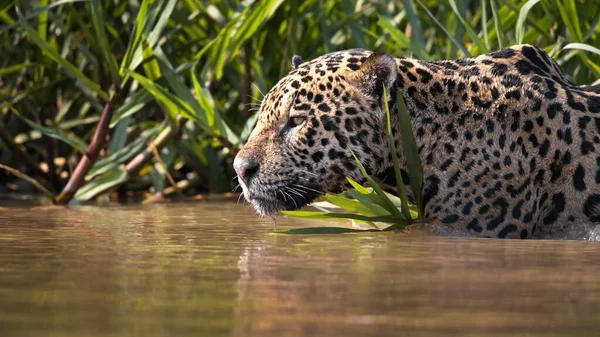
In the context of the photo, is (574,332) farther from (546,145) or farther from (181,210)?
(181,210)

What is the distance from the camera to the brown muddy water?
7.08 feet

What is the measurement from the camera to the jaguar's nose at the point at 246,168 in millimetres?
4500

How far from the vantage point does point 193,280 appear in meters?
2.79

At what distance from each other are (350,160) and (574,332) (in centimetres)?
247

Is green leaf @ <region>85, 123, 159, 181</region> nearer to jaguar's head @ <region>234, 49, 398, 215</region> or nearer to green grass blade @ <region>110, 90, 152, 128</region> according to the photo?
green grass blade @ <region>110, 90, 152, 128</region>

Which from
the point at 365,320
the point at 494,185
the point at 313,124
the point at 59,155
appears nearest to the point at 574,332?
the point at 365,320

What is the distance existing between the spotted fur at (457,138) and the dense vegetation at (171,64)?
42.0 inches

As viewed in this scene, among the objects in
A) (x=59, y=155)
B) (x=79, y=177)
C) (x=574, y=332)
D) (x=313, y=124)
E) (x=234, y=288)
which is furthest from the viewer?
(x=59, y=155)

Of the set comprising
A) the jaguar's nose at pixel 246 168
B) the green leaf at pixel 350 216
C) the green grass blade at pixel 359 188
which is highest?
the jaguar's nose at pixel 246 168

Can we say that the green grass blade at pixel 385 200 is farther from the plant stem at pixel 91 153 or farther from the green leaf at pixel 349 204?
the plant stem at pixel 91 153

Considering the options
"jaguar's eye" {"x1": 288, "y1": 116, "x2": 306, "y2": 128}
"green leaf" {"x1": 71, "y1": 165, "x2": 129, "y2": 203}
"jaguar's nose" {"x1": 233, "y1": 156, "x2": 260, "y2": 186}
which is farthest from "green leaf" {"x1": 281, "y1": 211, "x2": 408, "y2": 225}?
"green leaf" {"x1": 71, "y1": 165, "x2": 129, "y2": 203}

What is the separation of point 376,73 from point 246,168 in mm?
659

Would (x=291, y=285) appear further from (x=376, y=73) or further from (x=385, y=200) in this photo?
(x=376, y=73)

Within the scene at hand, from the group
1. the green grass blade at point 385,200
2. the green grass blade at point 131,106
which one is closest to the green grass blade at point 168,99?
the green grass blade at point 131,106
